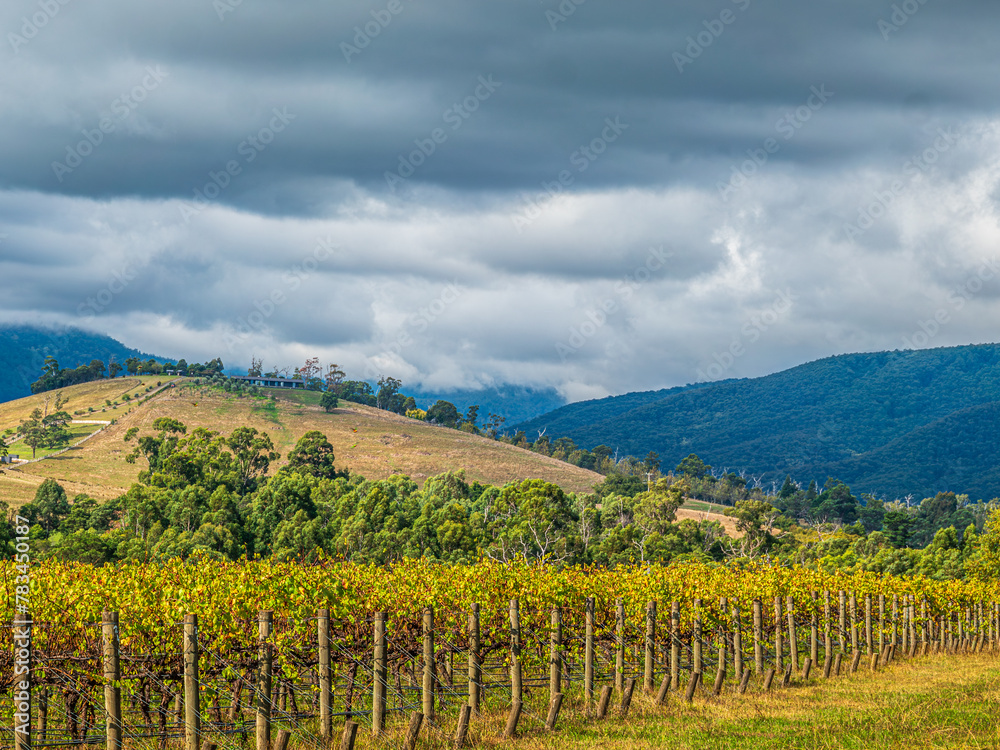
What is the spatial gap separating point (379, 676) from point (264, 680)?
6.73 feet

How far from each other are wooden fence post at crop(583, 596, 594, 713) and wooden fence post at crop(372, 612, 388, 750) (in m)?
4.90

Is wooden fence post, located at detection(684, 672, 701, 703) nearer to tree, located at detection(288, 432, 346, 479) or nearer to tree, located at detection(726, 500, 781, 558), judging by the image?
tree, located at detection(726, 500, 781, 558)

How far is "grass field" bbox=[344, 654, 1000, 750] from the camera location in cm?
1762

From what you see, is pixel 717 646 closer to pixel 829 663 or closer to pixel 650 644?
pixel 650 644

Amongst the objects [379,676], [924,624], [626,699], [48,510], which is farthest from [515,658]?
[48,510]

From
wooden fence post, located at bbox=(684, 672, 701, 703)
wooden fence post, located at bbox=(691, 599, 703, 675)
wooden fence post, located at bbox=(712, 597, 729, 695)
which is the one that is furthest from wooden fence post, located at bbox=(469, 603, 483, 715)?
wooden fence post, located at bbox=(712, 597, 729, 695)

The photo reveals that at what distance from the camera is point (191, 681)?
15.5 metres

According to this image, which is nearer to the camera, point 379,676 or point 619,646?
point 379,676

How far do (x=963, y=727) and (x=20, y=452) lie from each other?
19340 centimetres

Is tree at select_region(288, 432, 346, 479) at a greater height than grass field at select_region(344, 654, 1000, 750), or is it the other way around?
tree at select_region(288, 432, 346, 479)

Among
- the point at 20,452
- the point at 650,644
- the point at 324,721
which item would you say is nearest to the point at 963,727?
the point at 650,644

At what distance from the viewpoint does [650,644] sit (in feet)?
80.6

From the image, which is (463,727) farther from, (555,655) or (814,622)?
(814,622)

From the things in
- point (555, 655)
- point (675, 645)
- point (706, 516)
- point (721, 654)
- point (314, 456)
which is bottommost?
point (706, 516)
